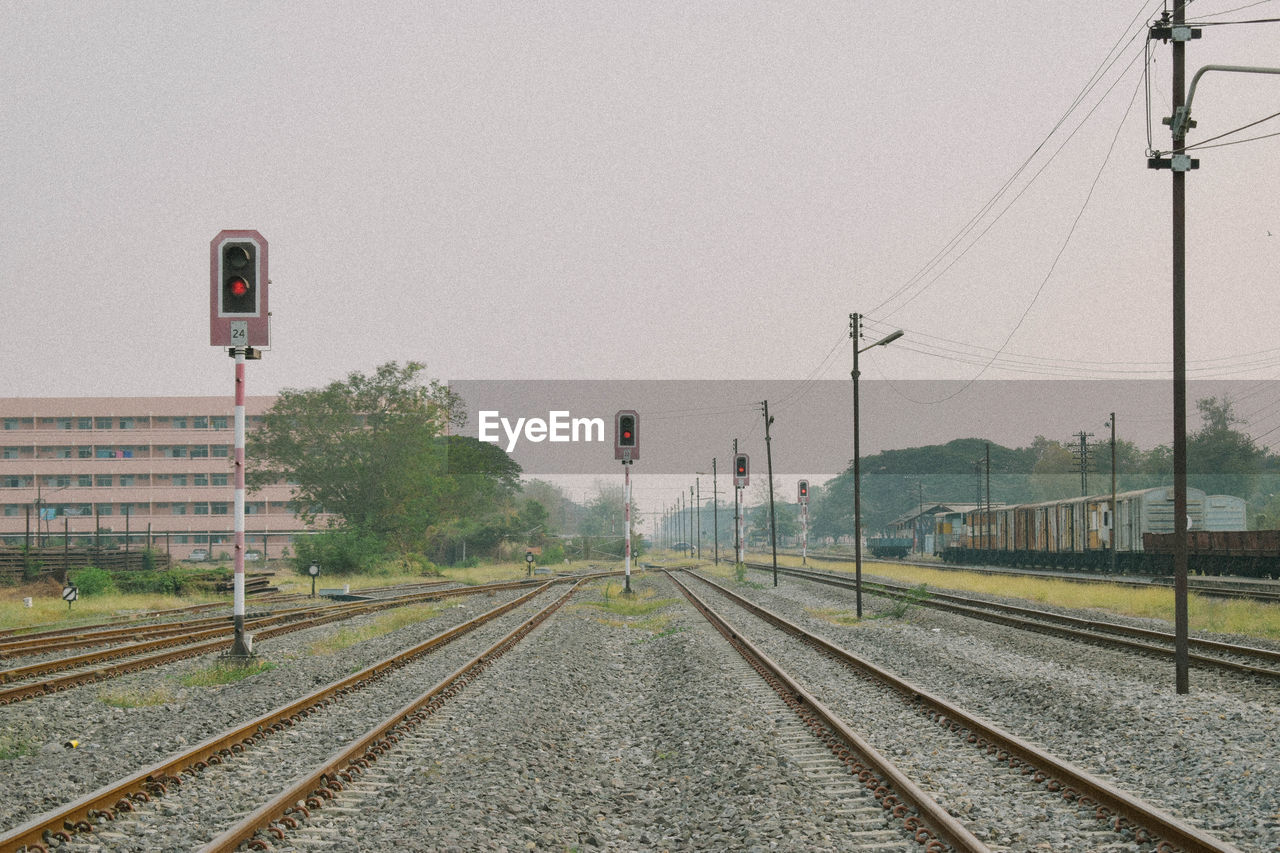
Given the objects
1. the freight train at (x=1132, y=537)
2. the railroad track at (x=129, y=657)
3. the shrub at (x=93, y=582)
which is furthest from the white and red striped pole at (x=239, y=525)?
the freight train at (x=1132, y=537)

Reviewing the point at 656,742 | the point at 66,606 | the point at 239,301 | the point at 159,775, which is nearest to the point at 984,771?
the point at 656,742

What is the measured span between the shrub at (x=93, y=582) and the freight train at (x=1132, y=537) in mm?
40975

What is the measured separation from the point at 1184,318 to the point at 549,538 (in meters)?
85.0

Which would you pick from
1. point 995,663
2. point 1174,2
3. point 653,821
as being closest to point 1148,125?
point 1174,2

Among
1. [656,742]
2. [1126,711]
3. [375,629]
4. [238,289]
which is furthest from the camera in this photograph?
[375,629]

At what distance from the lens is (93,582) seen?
36438mm

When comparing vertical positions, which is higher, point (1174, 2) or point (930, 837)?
point (1174, 2)

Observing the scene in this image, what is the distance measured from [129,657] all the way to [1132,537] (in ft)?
140

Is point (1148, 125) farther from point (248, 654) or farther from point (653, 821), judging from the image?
point (248, 654)

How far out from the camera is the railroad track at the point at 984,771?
6.19 meters

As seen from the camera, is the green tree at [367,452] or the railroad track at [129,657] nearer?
the railroad track at [129,657]

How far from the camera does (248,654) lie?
590 inches

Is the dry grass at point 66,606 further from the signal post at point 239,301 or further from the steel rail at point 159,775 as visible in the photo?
the steel rail at point 159,775

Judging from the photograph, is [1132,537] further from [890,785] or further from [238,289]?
[890,785]
